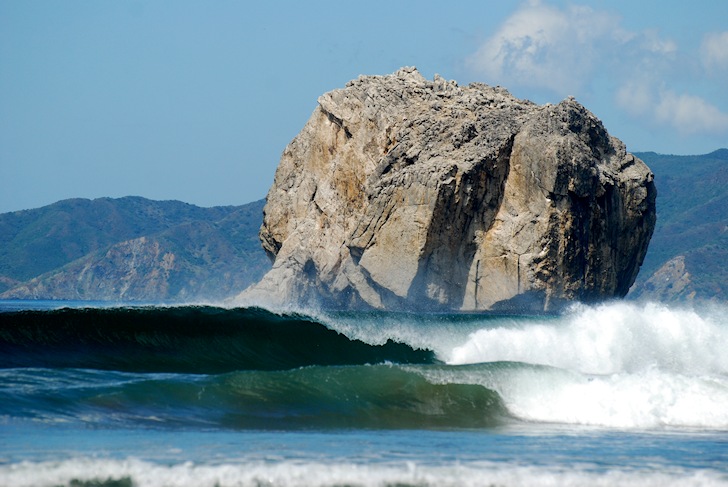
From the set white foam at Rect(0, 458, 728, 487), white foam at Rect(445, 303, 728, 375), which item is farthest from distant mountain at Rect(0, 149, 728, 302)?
white foam at Rect(0, 458, 728, 487)

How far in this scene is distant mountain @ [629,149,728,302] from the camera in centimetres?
14300

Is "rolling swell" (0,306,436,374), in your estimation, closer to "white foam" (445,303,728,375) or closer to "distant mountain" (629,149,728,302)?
"white foam" (445,303,728,375)

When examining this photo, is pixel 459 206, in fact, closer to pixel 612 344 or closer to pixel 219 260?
pixel 612 344

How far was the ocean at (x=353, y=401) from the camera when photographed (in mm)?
10875

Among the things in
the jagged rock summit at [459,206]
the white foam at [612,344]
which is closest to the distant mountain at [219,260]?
the jagged rock summit at [459,206]

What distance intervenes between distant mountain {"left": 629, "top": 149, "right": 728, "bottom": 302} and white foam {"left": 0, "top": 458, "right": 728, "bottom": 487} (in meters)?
129

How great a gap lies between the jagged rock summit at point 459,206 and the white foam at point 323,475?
40.9 meters

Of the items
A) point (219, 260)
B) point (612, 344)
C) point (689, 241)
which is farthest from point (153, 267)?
point (612, 344)

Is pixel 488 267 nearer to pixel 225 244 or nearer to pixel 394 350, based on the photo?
pixel 394 350

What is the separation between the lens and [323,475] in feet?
34.8

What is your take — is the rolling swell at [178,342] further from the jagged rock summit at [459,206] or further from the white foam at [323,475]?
the jagged rock summit at [459,206]

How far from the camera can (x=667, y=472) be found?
11.3m

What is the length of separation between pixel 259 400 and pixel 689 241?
6017 inches

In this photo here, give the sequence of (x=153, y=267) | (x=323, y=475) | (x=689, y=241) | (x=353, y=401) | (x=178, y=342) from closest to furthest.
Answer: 1. (x=323, y=475)
2. (x=353, y=401)
3. (x=178, y=342)
4. (x=689, y=241)
5. (x=153, y=267)
